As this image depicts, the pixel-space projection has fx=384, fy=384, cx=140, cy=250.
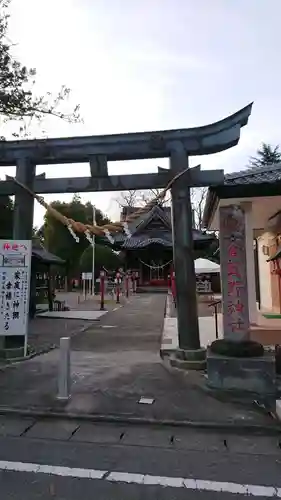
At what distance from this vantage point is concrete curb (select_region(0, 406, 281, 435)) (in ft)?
15.7

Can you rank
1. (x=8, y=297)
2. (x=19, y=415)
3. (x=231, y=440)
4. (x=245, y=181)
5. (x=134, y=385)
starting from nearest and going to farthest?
1. (x=231, y=440)
2. (x=19, y=415)
3. (x=134, y=385)
4. (x=245, y=181)
5. (x=8, y=297)

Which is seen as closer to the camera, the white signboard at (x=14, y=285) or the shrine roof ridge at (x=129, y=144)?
the shrine roof ridge at (x=129, y=144)

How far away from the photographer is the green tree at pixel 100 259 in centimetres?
3775

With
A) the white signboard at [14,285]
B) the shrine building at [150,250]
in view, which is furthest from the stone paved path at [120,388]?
the shrine building at [150,250]

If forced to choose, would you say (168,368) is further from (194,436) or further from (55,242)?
(55,242)

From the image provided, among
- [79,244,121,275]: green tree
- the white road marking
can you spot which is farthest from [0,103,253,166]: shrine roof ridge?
[79,244,121,275]: green tree

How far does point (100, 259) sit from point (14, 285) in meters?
29.9

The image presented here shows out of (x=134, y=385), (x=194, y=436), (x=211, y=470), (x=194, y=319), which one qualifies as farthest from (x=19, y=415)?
(x=194, y=319)

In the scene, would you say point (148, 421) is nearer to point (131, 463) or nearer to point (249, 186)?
point (131, 463)

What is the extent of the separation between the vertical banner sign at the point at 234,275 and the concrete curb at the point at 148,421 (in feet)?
5.60

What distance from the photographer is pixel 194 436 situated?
4.66 meters

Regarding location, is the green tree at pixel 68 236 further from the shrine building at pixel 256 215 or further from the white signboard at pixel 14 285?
the white signboard at pixel 14 285

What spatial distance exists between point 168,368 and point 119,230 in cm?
311

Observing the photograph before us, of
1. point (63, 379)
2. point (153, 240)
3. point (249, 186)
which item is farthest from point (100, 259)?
point (63, 379)
